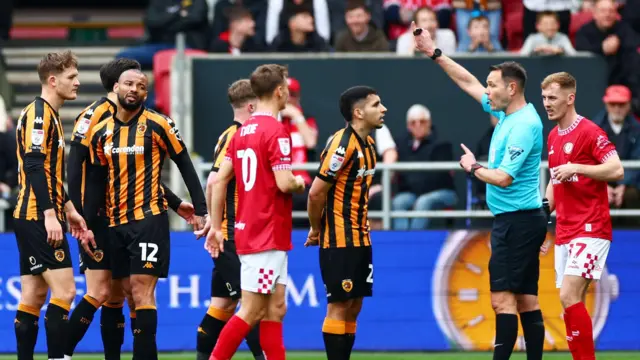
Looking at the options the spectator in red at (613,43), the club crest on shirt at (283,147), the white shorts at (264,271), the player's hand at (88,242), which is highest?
the spectator in red at (613,43)

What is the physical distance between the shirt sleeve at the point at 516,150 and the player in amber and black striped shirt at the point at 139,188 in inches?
94.8

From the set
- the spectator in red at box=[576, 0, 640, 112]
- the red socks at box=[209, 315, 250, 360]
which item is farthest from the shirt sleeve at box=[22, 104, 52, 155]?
the spectator in red at box=[576, 0, 640, 112]

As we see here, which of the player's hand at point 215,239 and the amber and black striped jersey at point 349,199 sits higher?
the amber and black striped jersey at point 349,199

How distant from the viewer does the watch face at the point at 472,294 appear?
1236cm

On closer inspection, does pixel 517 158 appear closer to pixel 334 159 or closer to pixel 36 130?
pixel 334 159

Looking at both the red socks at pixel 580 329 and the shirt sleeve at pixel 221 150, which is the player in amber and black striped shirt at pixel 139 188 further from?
the red socks at pixel 580 329

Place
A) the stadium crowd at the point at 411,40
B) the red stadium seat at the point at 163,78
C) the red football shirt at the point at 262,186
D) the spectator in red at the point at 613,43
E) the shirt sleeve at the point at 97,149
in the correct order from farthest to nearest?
1. the red stadium seat at the point at 163,78
2. the spectator in red at the point at 613,43
3. the stadium crowd at the point at 411,40
4. the shirt sleeve at the point at 97,149
5. the red football shirt at the point at 262,186

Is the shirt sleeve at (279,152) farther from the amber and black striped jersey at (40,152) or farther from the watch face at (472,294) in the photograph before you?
the watch face at (472,294)

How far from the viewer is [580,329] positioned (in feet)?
32.2

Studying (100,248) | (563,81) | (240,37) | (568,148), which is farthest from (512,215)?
(240,37)

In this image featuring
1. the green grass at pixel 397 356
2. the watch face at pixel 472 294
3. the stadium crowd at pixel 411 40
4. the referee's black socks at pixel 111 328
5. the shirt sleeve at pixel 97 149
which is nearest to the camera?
the shirt sleeve at pixel 97 149

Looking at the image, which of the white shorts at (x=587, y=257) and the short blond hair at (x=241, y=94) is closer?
the white shorts at (x=587, y=257)

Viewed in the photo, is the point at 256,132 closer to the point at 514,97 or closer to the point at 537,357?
the point at 514,97

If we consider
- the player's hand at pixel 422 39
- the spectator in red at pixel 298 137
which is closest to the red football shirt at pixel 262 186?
the player's hand at pixel 422 39
